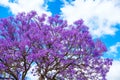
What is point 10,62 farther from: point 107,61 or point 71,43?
point 107,61

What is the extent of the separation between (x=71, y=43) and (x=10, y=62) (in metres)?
5.80

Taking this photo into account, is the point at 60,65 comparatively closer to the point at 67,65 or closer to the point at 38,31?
the point at 67,65

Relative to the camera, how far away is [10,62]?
37750 mm

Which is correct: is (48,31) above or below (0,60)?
above

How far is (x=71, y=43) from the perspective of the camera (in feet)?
125

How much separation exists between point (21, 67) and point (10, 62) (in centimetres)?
119

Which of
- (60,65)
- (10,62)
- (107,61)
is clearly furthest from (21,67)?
(107,61)

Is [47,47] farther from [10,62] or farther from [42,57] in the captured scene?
[10,62]

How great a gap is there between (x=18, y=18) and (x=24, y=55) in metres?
4.38

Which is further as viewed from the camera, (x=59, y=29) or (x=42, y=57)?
(x=59, y=29)

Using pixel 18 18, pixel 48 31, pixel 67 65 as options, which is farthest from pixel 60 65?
pixel 18 18

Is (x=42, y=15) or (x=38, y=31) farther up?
(x=42, y=15)

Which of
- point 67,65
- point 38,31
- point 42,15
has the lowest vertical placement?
point 67,65

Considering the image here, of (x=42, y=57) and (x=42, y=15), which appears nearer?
(x=42, y=57)
